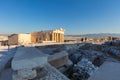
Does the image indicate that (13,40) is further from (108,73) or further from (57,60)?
(108,73)

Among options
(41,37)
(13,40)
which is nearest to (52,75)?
(13,40)

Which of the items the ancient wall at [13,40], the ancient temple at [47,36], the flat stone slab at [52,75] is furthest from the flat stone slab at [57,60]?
the ancient temple at [47,36]

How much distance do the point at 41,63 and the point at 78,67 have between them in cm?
172

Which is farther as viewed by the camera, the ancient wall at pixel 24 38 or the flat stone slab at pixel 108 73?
the ancient wall at pixel 24 38

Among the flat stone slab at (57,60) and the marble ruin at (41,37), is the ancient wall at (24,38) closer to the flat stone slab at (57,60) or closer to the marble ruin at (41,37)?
the marble ruin at (41,37)

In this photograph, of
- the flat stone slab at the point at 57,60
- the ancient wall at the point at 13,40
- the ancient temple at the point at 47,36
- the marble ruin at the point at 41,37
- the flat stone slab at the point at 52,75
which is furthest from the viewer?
the ancient temple at the point at 47,36

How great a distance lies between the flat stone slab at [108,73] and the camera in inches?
83.9

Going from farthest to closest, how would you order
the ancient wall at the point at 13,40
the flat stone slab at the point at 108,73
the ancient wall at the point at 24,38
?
the ancient wall at the point at 13,40, the ancient wall at the point at 24,38, the flat stone slab at the point at 108,73

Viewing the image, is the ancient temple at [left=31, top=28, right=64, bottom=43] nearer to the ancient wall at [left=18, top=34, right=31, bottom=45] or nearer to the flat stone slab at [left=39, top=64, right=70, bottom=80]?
the ancient wall at [left=18, top=34, right=31, bottom=45]

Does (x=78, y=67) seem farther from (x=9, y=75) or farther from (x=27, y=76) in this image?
(x=27, y=76)

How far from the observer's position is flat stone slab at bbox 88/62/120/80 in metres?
2.13

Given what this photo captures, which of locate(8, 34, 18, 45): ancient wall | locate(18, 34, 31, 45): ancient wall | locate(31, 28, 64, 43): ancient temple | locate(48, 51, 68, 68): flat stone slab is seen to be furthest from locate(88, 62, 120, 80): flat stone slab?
locate(31, 28, 64, 43): ancient temple

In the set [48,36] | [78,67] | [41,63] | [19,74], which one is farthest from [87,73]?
[48,36]

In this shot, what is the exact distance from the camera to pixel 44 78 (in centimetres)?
327
